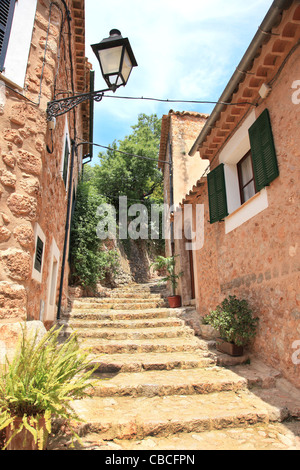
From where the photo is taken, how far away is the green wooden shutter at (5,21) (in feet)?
12.2

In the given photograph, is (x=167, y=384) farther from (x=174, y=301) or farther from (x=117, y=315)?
(x=174, y=301)

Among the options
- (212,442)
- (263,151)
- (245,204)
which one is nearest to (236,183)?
(245,204)

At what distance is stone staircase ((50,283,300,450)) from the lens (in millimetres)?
2719

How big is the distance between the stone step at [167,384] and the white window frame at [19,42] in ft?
12.7

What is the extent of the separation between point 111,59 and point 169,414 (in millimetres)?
4225

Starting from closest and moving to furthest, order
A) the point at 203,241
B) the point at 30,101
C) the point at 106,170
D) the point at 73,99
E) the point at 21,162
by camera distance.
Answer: the point at 21,162 → the point at 30,101 → the point at 73,99 → the point at 203,241 → the point at 106,170

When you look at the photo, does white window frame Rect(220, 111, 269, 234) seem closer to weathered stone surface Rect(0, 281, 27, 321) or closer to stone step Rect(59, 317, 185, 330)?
stone step Rect(59, 317, 185, 330)

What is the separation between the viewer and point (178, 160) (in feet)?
35.7

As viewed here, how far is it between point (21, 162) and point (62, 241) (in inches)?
144

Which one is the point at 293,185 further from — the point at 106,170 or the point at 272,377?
the point at 106,170

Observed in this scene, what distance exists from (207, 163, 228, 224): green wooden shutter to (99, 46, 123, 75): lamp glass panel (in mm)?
2890

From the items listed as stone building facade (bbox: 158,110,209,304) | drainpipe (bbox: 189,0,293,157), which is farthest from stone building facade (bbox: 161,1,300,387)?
stone building facade (bbox: 158,110,209,304)

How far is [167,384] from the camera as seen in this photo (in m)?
3.66
